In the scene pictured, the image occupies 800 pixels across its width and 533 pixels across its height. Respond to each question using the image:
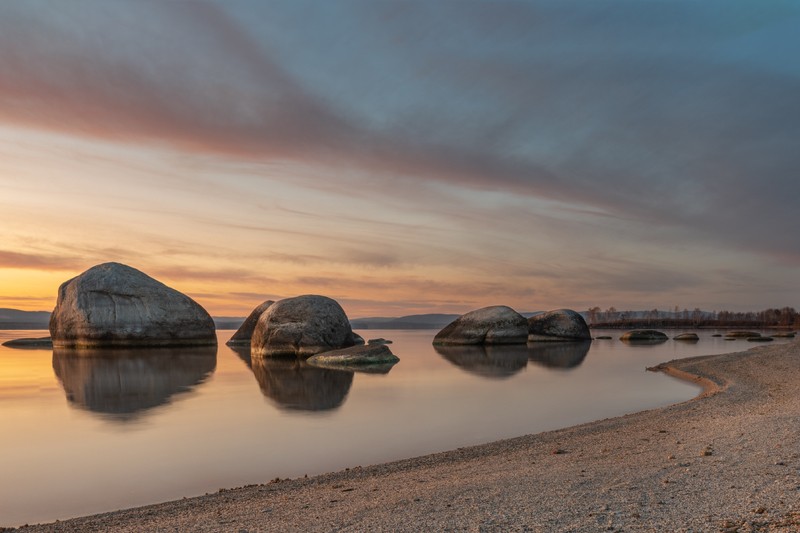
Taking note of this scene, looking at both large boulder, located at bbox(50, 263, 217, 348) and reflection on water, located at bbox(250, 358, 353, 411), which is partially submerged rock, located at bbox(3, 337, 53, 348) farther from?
reflection on water, located at bbox(250, 358, 353, 411)

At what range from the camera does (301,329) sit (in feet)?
104

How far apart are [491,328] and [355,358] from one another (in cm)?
2047

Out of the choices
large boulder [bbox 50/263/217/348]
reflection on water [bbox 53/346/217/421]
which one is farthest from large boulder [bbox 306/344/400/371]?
large boulder [bbox 50/263/217/348]

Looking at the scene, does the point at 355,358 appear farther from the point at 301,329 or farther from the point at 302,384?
the point at 302,384

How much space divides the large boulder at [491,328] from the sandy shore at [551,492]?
35.2 metres

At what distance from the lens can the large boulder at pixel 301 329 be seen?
104 feet

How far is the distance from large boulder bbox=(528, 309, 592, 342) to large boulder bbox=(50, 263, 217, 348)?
29.1 m

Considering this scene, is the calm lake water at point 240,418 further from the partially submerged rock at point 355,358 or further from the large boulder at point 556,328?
the large boulder at point 556,328

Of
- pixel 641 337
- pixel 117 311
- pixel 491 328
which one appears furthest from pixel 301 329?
pixel 641 337

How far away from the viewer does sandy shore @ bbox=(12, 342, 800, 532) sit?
5273mm

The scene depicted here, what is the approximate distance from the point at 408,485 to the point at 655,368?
21259 mm

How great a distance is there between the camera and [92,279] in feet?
135

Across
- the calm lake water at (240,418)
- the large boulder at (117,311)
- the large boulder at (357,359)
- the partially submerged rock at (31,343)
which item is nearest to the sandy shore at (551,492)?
the calm lake water at (240,418)

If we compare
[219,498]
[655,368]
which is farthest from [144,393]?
[655,368]
